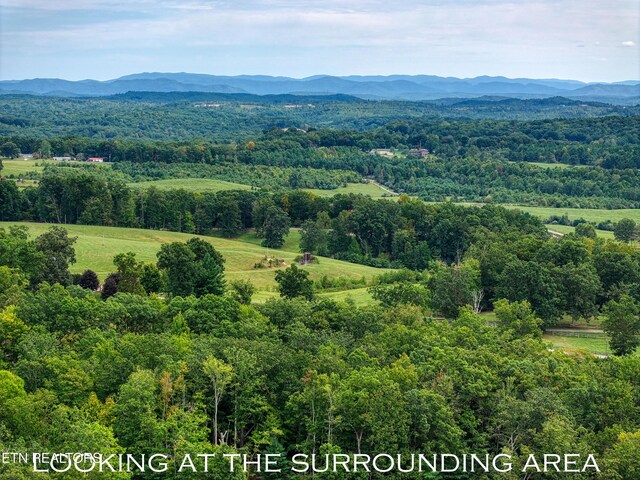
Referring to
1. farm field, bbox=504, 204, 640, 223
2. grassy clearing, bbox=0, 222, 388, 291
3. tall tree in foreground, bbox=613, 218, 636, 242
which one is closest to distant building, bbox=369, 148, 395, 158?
farm field, bbox=504, 204, 640, 223

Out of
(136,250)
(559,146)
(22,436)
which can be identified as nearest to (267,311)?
(22,436)

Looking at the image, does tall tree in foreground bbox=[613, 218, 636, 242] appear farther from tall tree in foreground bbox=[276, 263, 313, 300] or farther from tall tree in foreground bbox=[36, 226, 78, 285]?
tall tree in foreground bbox=[36, 226, 78, 285]

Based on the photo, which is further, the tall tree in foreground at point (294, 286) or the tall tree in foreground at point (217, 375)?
the tall tree in foreground at point (294, 286)

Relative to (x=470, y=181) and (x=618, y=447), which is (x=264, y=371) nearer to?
(x=618, y=447)

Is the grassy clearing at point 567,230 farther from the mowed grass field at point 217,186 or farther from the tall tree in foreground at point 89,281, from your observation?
the tall tree in foreground at point 89,281

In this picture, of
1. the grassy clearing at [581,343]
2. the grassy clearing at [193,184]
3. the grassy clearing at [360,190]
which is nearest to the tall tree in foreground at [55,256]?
the grassy clearing at [581,343]

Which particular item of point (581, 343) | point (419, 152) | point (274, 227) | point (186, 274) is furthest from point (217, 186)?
point (581, 343)

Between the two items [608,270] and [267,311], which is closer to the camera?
[267,311]
